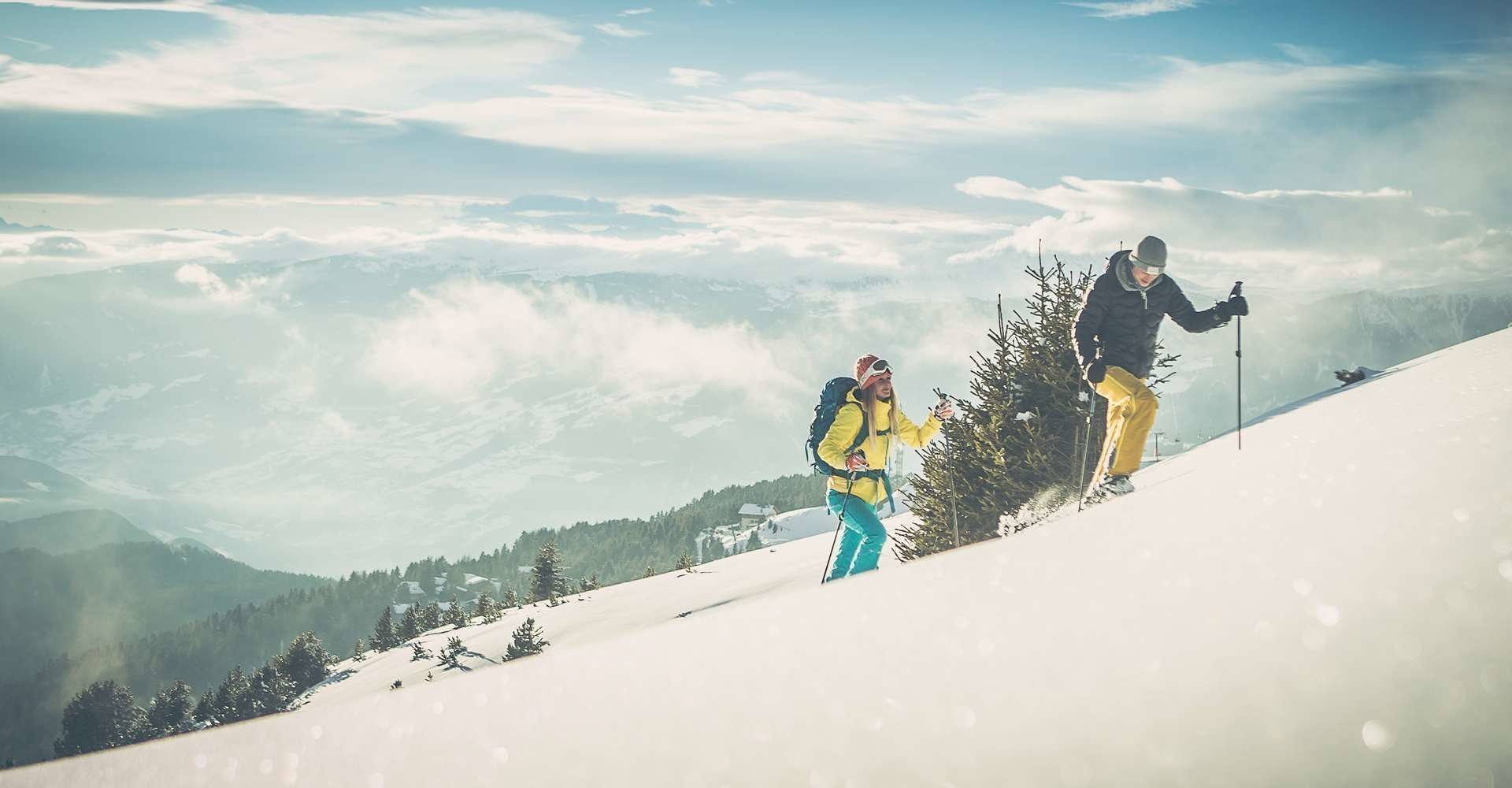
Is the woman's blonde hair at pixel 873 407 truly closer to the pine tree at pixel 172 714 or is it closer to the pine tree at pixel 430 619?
the pine tree at pixel 430 619

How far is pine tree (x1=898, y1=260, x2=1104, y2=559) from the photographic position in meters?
12.1

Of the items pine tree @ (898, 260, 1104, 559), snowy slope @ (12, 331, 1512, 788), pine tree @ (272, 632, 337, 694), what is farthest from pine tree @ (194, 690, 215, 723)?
snowy slope @ (12, 331, 1512, 788)

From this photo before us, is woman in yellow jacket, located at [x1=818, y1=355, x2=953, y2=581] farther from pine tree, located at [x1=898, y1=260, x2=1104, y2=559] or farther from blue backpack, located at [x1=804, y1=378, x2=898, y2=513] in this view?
pine tree, located at [x1=898, y1=260, x2=1104, y2=559]

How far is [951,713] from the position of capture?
271cm

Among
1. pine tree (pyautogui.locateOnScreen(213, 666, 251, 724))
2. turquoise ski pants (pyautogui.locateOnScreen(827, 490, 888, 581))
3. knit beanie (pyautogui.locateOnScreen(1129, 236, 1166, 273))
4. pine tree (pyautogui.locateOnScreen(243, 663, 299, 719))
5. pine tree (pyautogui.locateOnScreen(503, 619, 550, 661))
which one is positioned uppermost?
knit beanie (pyautogui.locateOnScreen(1129, 236, 1166, 273))

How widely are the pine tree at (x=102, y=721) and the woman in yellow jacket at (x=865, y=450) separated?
92023 millimetres

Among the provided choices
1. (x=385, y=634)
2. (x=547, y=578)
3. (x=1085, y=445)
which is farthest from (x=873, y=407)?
(x=385, y=634)

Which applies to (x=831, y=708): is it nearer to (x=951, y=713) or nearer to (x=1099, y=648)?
(x=951, y=713)

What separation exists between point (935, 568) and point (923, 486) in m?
9.74

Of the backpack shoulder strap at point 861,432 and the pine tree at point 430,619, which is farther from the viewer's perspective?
the pine tree at point 430,619

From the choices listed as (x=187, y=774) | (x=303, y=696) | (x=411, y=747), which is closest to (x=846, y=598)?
(x=411, y=747)

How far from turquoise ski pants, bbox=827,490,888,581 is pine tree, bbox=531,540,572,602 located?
1665 inches

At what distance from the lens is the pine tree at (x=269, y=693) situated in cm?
6101

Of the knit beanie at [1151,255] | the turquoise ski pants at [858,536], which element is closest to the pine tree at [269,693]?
the turquoise ski pants at [858,536]
